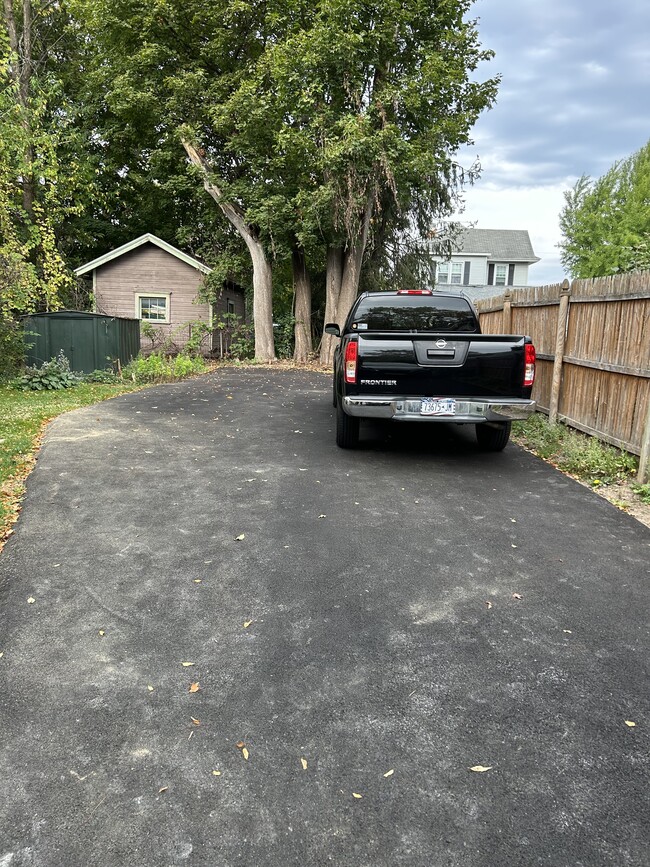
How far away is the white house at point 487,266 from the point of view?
123 ft

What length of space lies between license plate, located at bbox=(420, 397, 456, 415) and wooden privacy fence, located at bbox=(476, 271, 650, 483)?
1.88 meters

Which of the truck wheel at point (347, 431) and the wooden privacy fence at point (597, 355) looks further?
the truck wheel at point (347, 431)

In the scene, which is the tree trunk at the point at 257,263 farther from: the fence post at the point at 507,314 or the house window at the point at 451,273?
the house window at the point at 451,273

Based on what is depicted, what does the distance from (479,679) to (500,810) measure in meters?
0.77

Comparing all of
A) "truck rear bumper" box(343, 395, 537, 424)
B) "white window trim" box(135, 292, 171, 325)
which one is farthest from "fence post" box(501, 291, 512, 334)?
"white window trim" box(135, 292, 171, 325)

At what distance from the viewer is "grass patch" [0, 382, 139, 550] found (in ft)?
17.7

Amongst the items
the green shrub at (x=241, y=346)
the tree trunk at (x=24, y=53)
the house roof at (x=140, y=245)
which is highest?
the tree trunk at (x=24, y=53)

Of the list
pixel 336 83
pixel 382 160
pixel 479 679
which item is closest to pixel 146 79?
pixel 336 83

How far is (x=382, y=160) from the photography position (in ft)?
55.2

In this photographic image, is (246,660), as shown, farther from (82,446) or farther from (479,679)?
(82,446)

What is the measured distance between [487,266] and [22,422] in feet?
113

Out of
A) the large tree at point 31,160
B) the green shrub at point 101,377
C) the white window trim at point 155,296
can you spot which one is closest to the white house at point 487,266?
the white window trim at point 155,296

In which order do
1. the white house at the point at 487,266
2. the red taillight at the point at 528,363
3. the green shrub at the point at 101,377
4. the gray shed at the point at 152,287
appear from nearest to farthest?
the red taillight at the point at 528,363 < the green shrub at the point at 101,377 < the gray shed at the point at 152,287 < the white house at the point at 487,266

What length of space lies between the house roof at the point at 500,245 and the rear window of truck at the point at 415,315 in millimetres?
31053
